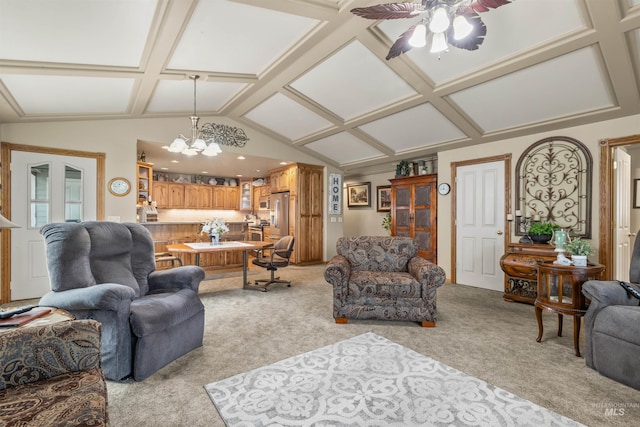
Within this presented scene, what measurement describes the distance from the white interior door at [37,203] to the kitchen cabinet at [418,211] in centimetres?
522

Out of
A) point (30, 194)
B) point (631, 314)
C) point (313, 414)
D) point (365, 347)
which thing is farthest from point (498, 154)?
point (30, 194)

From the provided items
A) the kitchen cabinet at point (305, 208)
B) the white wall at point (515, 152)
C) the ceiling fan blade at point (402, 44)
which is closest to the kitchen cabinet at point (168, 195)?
the kitchen cabinet at point (305, 208)

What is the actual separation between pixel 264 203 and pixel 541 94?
691 centimetres

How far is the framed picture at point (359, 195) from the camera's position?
7.95 meters

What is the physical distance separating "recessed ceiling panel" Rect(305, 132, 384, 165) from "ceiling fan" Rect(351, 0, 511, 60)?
3.55 meters

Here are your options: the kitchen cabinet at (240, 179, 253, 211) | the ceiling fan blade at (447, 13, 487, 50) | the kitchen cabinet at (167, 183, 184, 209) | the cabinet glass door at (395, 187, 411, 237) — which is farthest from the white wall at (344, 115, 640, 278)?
the kitchen cabinet at (167, 183, 184, 209)

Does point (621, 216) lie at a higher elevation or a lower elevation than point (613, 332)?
higher

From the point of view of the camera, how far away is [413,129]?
480 centimetres

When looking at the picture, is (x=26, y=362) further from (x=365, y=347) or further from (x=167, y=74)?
(x=167, y=74)

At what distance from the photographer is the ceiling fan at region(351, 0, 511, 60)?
1.70m

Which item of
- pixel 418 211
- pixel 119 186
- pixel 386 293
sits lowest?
pixel 386 293

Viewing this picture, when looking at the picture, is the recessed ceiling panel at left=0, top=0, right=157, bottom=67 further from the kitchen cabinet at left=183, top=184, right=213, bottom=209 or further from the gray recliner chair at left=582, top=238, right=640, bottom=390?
the kitchen cabinet at left=183, top=184, right=213, bottom=209

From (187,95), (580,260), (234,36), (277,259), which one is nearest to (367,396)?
(580,260)

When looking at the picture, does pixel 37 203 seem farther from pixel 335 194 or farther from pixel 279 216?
pixel 335 194
